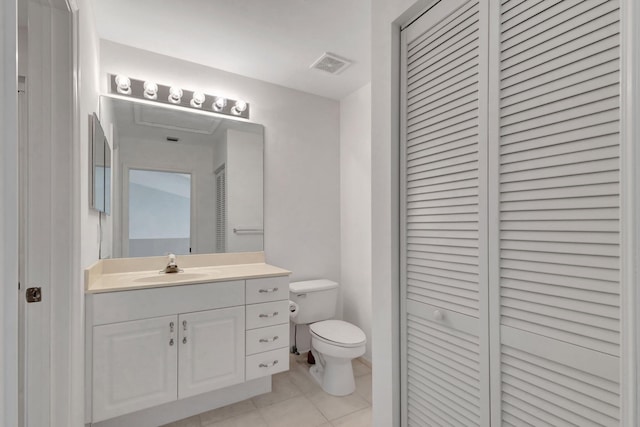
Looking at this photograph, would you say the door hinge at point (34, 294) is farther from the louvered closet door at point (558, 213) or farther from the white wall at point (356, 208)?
the white wall at point (356, 208)

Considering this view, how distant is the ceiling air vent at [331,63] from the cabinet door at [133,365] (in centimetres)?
197

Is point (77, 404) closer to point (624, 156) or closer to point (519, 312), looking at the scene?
point (519, 312)

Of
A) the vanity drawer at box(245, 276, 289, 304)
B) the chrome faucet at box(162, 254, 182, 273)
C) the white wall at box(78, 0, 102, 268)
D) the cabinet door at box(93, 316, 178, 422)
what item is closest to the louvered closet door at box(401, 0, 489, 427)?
the vanity drawer at box(245, 276, 289, 304)

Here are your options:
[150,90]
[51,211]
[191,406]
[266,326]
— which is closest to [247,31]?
[150,90]

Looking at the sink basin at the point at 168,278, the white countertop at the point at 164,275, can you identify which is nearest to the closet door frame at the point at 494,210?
the white countertop at the point at 164,275

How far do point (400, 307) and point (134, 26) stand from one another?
2.23 meters

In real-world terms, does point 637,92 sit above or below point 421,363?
above

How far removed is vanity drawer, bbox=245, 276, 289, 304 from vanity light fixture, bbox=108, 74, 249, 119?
135cm

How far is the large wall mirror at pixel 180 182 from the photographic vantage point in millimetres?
2152

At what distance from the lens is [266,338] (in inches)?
81.1

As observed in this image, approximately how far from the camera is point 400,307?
1.38 meters

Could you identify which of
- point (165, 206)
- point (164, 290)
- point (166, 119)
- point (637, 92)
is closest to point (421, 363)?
point (637, 92)

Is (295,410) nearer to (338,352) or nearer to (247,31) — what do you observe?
(338,352)

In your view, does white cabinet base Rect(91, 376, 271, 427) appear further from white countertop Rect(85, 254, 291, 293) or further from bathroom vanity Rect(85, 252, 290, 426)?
white countertop Rect(85, 254, 291, 293)
